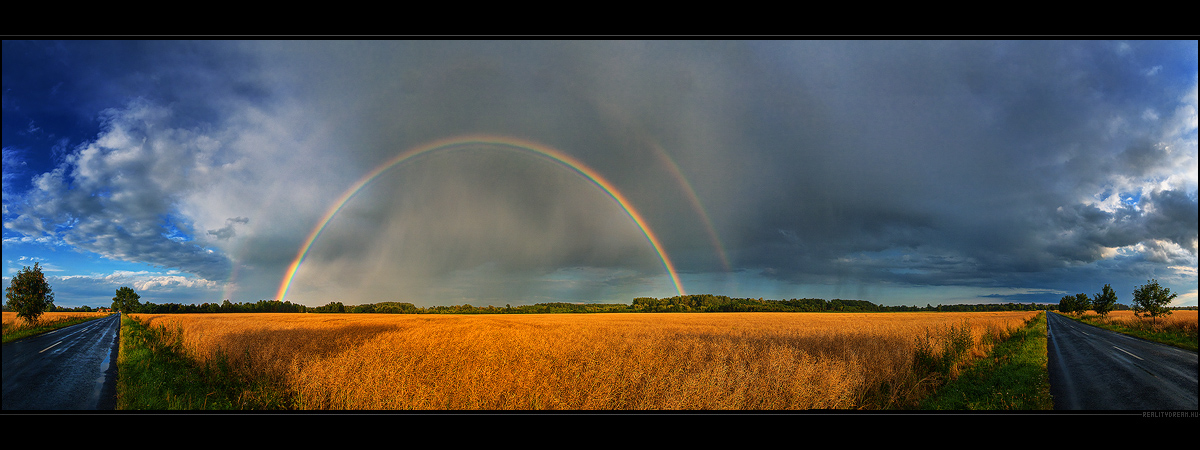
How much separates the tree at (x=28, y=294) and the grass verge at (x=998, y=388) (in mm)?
63003

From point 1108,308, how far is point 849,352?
2948 inches

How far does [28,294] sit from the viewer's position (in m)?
37.5

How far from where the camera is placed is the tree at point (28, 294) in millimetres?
37125

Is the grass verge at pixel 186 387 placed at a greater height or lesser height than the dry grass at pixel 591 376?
lesser

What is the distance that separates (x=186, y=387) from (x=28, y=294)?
44.9 meters

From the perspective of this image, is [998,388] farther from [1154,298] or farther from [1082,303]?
[1082,303]

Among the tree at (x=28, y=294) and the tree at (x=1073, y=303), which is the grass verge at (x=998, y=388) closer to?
the tree at (x=28, y=294)

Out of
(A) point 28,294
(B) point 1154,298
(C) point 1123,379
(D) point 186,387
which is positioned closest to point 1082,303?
(B) point 1154,298

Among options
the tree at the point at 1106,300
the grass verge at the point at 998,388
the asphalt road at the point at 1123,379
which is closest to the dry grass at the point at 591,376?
the grass verge at the point at 998,388

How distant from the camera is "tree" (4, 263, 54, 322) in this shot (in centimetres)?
3712

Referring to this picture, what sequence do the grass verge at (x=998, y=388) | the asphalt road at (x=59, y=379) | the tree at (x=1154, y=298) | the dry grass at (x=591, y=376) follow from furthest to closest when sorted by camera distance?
the tree at (x=1154, y=298) < the asphalt road at (x=59, y=379) < the grass verge at (x=998, y=388) < the dry grass at (x=591, y=376)
